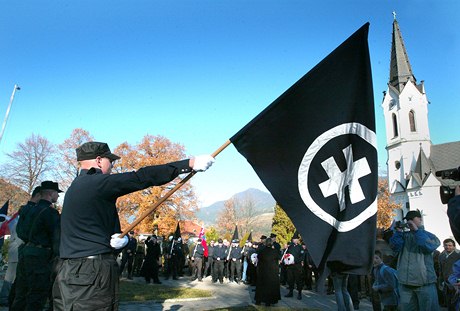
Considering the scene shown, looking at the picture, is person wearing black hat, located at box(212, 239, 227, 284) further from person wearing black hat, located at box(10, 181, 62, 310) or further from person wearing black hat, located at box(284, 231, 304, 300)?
person wearing black hat, located at box(10, 181, 62, 310)

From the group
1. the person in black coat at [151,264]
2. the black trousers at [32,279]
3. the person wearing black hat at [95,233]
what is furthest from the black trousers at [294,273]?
the person wearing black hat at [95,233]

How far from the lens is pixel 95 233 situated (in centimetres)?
313

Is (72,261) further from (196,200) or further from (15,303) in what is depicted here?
(196,200)

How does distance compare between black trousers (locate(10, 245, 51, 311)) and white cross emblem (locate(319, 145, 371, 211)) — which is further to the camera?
black trousers (locate(10, 245, 51, 311))

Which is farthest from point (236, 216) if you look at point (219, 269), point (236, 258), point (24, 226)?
point (24, 226)

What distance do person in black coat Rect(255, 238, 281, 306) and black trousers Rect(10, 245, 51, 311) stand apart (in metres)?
6.85

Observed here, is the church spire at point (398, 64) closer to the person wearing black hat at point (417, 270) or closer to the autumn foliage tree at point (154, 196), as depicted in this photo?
the autumn foliage tree at point (154, 196)

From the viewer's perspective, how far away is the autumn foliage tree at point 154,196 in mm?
33562

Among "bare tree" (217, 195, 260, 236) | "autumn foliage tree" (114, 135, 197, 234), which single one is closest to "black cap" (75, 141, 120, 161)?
"autumn foliage tree" (114, 135, 197, 234)

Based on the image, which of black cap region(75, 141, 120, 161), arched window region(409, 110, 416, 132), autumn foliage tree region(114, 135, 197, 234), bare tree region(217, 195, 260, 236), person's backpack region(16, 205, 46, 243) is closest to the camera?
black cap region(75, 141, 120, 161)

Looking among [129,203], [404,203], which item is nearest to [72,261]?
[129,203]

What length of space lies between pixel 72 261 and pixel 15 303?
3.38 m

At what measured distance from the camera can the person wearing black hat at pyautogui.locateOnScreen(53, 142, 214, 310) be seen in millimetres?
2949

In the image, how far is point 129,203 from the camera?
3438cm
